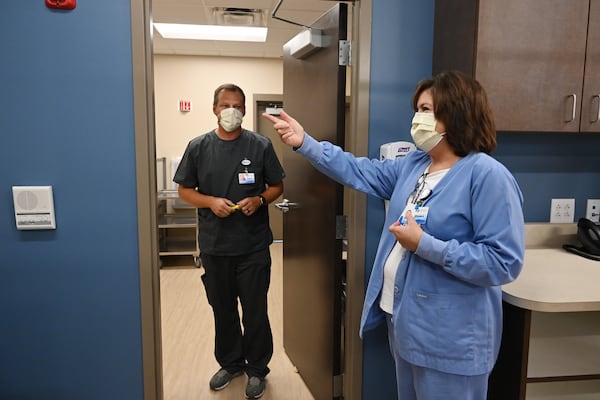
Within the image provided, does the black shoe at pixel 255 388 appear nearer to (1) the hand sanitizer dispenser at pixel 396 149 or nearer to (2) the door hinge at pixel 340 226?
(2) the door hinge at pixel 340 226

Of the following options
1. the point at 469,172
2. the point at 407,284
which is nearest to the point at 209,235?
the point at 407,284

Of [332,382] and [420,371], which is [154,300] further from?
[420,371]

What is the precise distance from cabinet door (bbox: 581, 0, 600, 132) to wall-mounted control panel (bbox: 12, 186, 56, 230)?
2.05 metres

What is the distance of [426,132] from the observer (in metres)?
1.24

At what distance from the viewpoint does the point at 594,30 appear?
1.60 m

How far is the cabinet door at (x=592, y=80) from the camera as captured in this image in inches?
62.9

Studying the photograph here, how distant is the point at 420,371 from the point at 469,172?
600 millimetres

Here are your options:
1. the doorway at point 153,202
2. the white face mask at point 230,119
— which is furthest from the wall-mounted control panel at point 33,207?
the white face mask at point 230,119

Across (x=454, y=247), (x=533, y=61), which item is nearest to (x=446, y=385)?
(x=454, y=247)

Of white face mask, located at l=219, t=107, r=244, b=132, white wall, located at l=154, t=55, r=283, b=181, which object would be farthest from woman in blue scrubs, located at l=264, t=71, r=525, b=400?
white wall, located at l=154, t=55, r=283, b=181

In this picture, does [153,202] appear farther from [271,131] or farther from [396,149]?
[271,131]

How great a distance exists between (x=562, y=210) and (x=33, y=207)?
223 centimetres

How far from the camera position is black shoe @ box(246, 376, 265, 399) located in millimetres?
2221

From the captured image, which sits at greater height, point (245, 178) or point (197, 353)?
point (245, 178)
